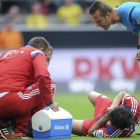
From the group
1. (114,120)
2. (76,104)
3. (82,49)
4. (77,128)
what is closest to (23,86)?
(77,128)

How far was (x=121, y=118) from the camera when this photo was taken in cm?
768

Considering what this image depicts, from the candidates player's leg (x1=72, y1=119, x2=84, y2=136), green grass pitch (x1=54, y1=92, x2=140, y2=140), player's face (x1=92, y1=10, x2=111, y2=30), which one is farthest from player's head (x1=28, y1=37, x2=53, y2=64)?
green grass pitch (x1=54, y1=92, x2=140, y2=140)

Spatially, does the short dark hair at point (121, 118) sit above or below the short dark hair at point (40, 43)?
below

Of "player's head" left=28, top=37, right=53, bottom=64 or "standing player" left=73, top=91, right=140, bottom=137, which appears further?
"player's head" left=28, top=37, right=53, bottom=64

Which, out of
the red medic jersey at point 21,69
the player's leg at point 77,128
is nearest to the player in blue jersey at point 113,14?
the red medic jersey at point 21,69

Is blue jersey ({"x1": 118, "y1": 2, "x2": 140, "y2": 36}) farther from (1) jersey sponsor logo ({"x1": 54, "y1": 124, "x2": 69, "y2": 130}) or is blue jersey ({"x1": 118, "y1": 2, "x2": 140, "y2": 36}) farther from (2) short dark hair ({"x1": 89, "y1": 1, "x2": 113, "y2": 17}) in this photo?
(1) jersey sponsor logo ({"x1": 54, "y1": 124, "x2": 69, "y2": 130})

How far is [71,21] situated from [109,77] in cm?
293

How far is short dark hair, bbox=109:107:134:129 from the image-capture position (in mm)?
7676

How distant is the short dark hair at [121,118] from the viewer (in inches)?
302

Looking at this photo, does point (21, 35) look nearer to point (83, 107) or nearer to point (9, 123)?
point (83, 107)

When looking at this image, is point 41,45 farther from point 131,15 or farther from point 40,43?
point 131,15

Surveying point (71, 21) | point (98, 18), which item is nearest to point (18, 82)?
point (98, 18)

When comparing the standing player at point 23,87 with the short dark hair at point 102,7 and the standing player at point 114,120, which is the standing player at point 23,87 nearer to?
the standing player at point 114,120

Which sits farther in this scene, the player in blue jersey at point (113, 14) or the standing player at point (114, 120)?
the player in blue jersey at point (113, 14)
